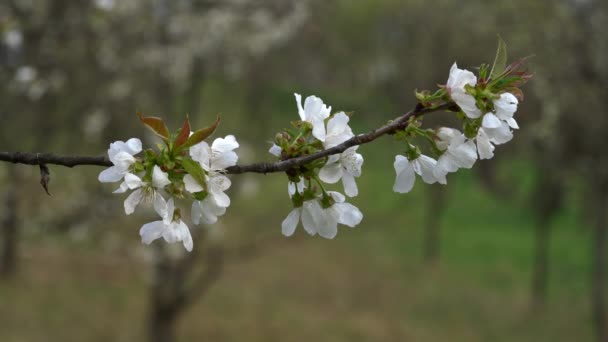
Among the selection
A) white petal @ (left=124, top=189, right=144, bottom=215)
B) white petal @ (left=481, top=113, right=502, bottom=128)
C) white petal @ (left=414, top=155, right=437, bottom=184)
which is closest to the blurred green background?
white petal @ (left=124, top=189, right=144, bottom=215)

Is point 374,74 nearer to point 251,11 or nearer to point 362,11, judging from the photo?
point 362,11

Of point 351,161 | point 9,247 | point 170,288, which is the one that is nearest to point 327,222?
point 351,161

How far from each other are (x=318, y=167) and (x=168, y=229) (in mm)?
246

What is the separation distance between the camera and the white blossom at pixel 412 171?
3.40 ft

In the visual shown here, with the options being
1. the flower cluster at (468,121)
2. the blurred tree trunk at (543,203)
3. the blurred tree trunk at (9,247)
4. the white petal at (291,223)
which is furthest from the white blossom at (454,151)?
the blurred tree trunk at (9,247)

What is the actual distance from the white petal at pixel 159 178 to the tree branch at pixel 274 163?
0.06 metres

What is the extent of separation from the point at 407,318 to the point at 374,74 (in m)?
9.20

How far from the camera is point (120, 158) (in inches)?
37.2

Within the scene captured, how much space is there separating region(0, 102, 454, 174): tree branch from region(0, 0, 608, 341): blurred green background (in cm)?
174

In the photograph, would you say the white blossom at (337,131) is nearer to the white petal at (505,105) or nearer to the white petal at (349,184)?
the white petal at (349,184)

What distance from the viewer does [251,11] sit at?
273 inches

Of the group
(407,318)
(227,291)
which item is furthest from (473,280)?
(227,291)

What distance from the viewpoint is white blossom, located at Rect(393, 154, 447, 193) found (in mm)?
1037

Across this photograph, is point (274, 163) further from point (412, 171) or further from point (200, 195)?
point (412, 171)
